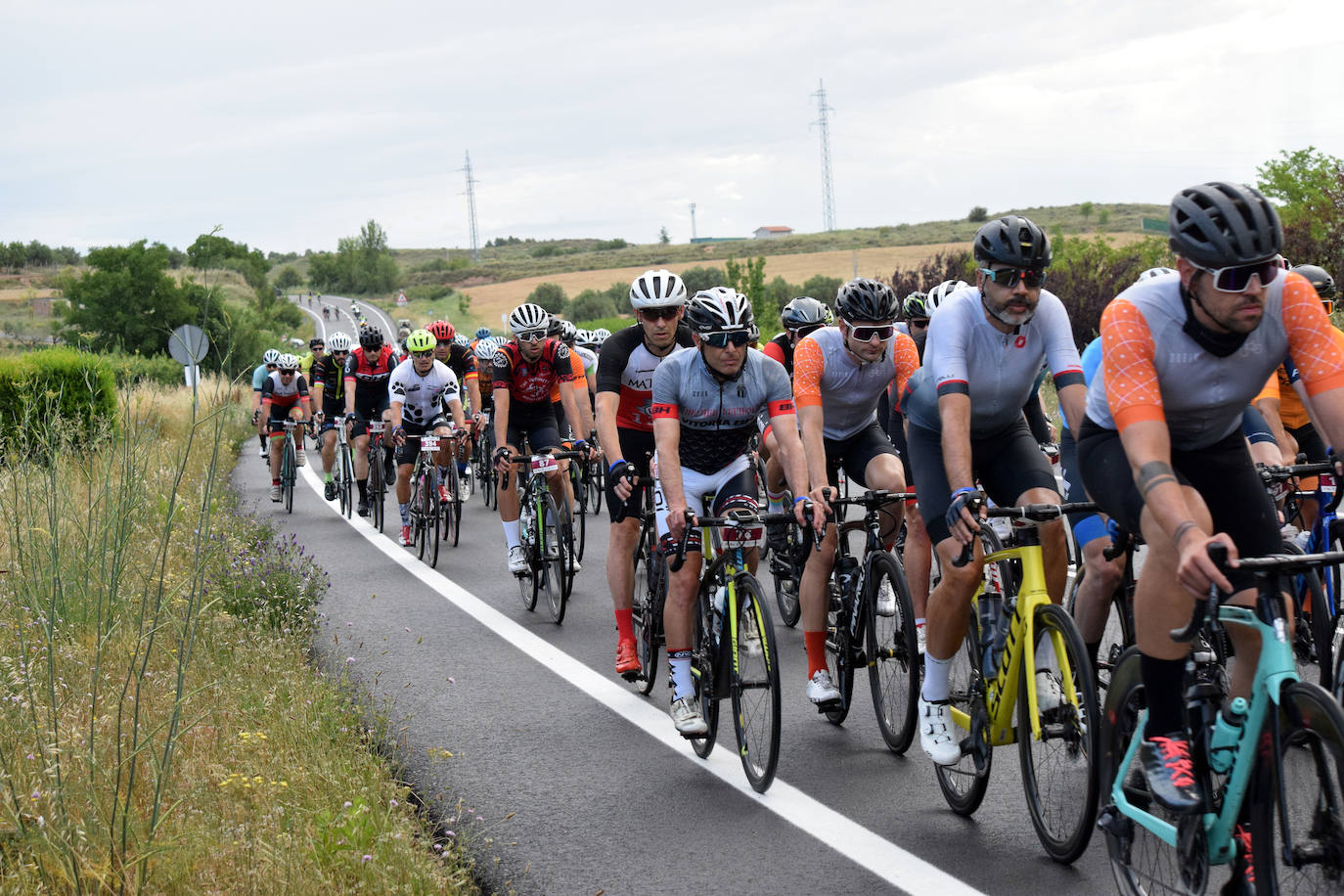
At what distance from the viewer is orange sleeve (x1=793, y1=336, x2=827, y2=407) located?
6.69 m

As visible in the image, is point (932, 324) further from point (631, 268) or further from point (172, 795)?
point (631, 268)

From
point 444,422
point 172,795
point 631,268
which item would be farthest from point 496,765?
point 631,268

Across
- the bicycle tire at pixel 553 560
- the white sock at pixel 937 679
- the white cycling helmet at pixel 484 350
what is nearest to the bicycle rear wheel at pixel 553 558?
the bicycle tire at pixel 553 560

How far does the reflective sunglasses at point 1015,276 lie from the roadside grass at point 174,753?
9.36 feet

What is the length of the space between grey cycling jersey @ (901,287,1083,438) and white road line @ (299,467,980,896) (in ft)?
5.48

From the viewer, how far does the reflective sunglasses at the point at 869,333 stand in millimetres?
6762

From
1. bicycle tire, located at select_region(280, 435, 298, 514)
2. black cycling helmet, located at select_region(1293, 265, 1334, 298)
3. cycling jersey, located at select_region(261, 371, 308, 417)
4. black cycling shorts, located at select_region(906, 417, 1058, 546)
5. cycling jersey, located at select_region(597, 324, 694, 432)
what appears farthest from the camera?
cycling jersey, located at select_region(261, 371, 308, 417)

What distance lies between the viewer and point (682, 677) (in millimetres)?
6102

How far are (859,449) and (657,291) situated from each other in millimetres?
1424

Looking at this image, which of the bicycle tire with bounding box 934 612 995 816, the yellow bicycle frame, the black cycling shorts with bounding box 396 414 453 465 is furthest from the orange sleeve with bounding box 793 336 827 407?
the black cycling shorts with bounding box 396 414 453 465

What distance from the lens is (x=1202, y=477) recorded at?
4.01 metres

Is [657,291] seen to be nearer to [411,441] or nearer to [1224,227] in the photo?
[1224,227]

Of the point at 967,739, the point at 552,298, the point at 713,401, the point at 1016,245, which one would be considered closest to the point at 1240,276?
the point at 1016,245

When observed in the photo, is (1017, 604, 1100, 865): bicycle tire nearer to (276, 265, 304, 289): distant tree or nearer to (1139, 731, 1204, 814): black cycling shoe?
(1139, 731, 1204, 814): black cycling shoe
